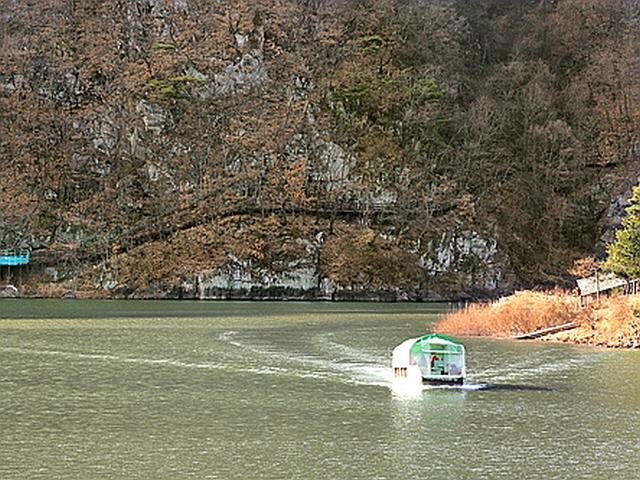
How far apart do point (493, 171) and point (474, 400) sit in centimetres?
6520

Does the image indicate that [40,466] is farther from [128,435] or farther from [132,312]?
[132,312]

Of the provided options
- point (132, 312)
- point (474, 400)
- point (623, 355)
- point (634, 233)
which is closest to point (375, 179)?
point (132, 312)

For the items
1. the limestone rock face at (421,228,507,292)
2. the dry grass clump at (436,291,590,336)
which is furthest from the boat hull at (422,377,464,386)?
the limestone rock face at (421,228,507,292)

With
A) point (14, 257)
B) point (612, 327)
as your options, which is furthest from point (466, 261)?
point (612, 327)

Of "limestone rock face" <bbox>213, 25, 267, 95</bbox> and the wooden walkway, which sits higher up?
"limestone rock face" <bbox>213, 25, 267, 95</bbox>

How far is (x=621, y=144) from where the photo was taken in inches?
3324

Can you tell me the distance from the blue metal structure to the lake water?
39.3 meters

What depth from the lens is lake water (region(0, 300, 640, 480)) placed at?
1389 centimetres

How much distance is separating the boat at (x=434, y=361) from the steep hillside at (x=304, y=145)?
49952 mm

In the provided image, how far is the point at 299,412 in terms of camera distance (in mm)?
18297

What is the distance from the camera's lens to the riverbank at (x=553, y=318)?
109 feet

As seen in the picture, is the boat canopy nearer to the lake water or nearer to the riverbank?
the lake water

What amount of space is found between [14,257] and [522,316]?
1748 inches

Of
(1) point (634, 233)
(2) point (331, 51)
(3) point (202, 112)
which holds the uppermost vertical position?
(2) point (331, 51)
